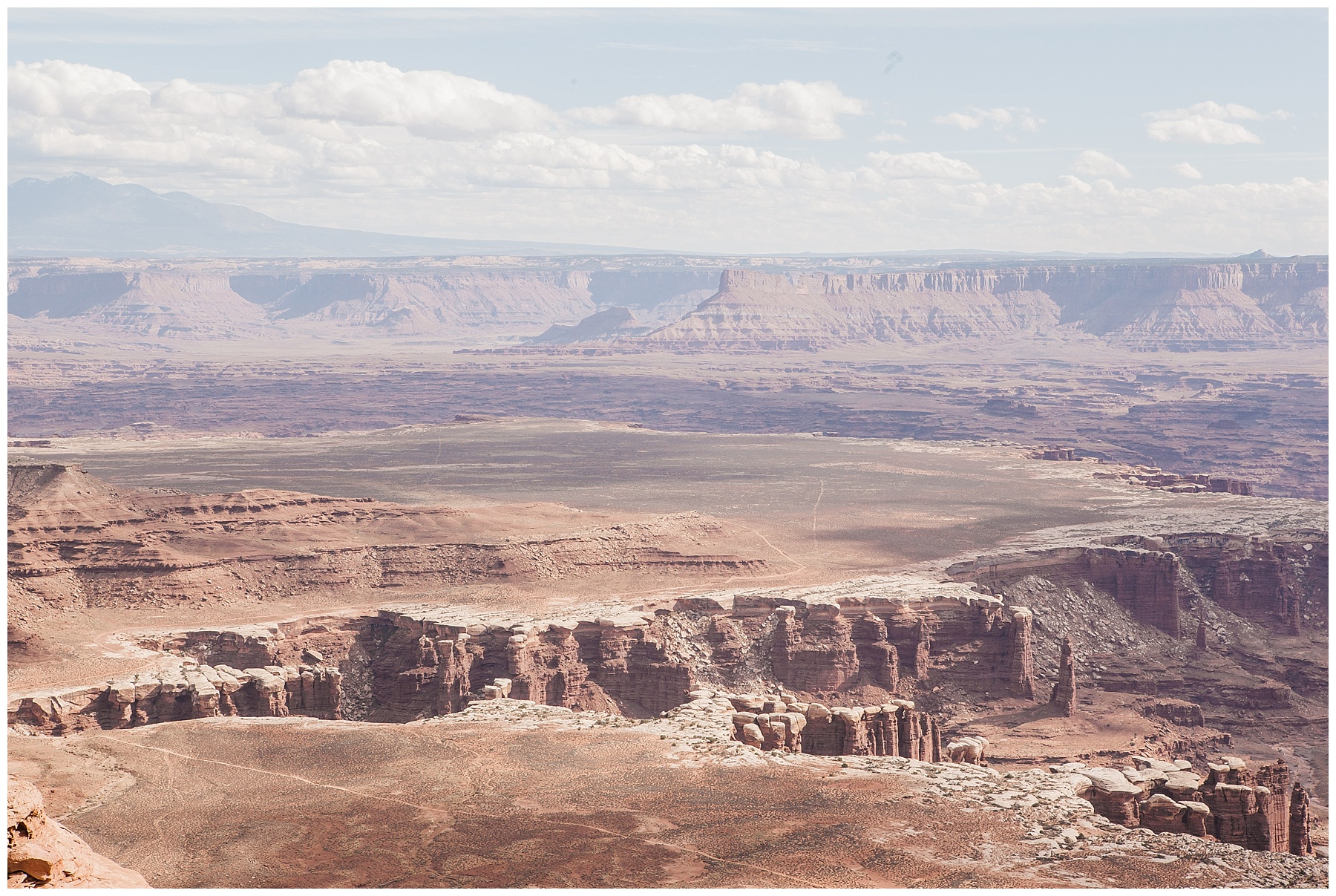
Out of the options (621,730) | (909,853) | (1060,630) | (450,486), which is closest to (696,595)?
(1060,630)

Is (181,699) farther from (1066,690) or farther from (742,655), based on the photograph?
(1066,690)

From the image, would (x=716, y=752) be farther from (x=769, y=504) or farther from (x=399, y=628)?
(x=769, y=504)

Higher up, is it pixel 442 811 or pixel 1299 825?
pixel 442 811

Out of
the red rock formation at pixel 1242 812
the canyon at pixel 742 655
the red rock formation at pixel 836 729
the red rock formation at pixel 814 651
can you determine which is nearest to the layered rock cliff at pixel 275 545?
the canyon at pixel 742 655

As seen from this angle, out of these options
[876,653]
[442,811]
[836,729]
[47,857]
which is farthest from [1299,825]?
[47,857]

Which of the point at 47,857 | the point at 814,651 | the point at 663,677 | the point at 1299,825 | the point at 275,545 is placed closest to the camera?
the point at 47,857

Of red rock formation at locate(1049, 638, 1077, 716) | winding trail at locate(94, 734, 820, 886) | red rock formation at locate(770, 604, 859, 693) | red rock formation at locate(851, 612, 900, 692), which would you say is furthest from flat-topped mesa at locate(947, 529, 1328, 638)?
winding trail at locate(94, 734, 820, 886)

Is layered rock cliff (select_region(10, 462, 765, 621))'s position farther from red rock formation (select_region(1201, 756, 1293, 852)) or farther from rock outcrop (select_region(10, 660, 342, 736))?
red rock formation (select_region(1201, 756, 1293, 852))
